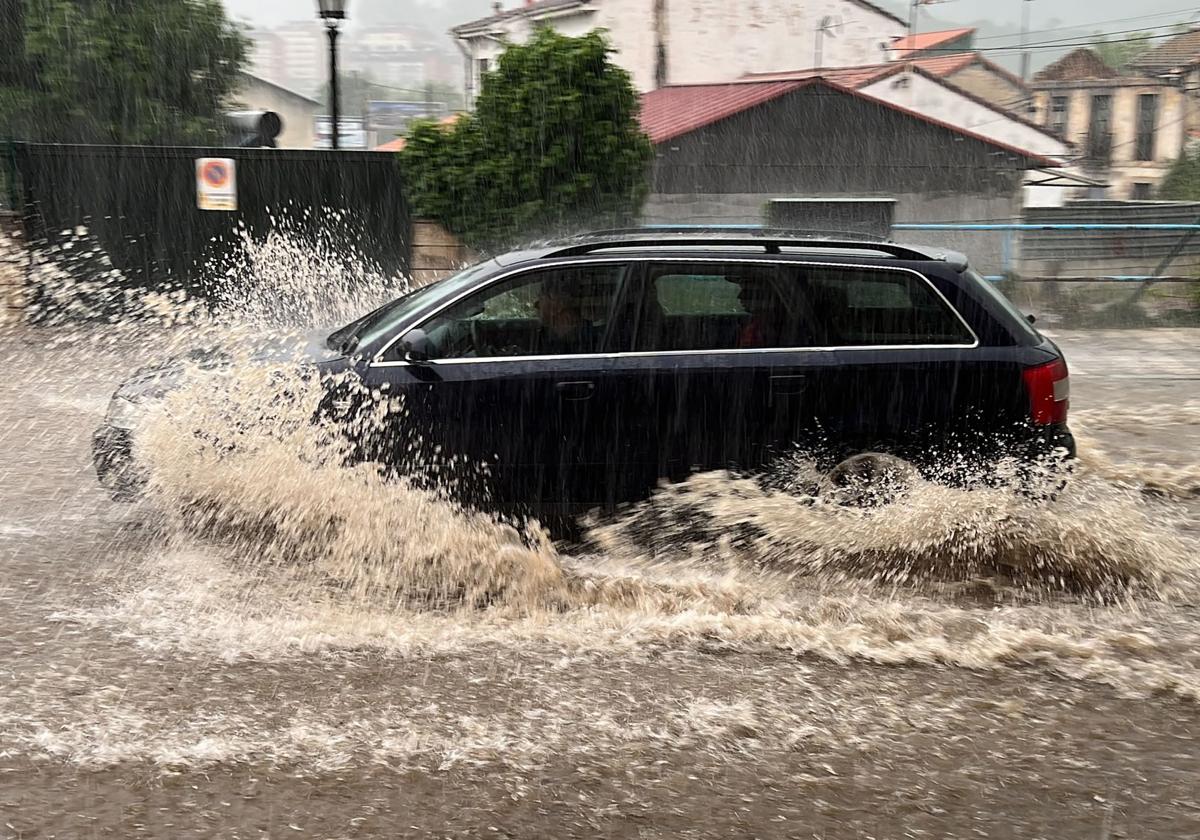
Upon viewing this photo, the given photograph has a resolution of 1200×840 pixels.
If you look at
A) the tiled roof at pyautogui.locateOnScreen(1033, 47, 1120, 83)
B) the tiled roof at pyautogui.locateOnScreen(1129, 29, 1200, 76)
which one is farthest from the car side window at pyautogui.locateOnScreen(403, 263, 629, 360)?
the tiled roof at pyautogui.locateOnScreen(1033, 47, 1120, 83)

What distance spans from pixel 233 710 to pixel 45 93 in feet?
81.4

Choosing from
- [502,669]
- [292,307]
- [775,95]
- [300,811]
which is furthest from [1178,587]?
[775,95]

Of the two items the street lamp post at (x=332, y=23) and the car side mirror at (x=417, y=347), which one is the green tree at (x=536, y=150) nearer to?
the street lamp post at (x=332, y=23)

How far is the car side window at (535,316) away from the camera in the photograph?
5.99 m

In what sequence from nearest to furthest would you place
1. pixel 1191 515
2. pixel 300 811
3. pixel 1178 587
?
1. pixel 300 811
2. pixel 1178 587
3. pixel 1191 515

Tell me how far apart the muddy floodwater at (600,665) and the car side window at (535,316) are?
2.65 ft

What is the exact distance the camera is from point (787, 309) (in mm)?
6043

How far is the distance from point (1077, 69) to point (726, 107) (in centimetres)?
3910

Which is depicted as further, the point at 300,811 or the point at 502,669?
the point at 502,669

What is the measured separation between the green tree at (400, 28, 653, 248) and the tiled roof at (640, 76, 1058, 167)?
365 inches

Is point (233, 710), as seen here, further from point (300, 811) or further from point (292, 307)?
point (292, 307)

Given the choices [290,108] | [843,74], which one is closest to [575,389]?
[843,74]

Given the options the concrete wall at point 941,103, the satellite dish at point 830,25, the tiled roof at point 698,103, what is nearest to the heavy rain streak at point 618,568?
the tiled roof at point 698,103

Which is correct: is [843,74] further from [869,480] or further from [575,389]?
[575,389]
